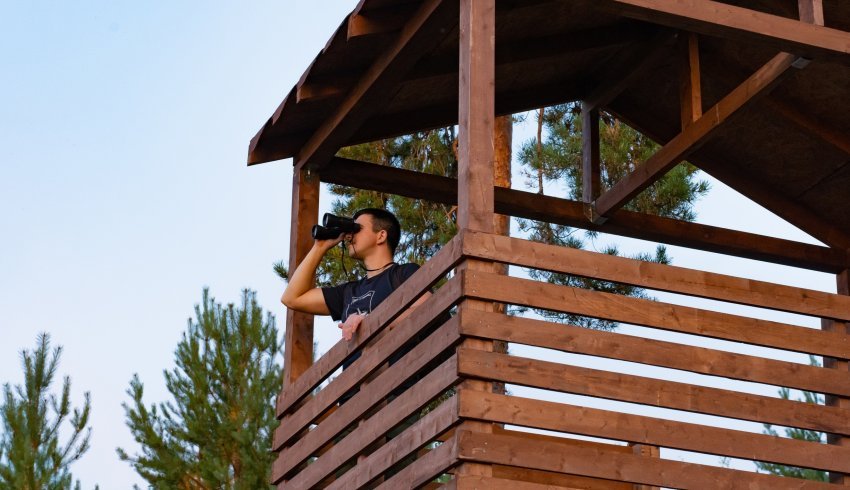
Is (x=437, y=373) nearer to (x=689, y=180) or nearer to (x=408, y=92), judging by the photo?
(x=408, y=92)

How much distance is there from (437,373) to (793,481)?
5.40 feet

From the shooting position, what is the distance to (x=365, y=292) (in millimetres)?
7633

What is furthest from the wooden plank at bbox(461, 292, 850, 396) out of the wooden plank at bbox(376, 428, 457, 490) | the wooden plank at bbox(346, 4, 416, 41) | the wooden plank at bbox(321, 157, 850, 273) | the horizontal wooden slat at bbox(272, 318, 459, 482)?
the wooden plank at bbox(321, 157, 850, 273)

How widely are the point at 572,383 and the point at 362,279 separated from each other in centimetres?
188

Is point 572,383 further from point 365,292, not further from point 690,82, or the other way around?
point 690,82

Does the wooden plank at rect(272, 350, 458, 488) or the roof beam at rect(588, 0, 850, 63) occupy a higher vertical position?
the roof beam at rect(588, 0, 850, 63)

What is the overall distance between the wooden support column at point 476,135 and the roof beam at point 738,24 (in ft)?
1.69

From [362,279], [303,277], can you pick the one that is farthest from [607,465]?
[303,277]

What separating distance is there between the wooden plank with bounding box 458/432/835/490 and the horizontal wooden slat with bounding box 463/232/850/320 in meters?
0.73

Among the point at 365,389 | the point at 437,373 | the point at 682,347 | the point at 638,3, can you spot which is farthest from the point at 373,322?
the point at 638,3

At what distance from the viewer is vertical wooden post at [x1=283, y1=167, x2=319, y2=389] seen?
8.24 meters

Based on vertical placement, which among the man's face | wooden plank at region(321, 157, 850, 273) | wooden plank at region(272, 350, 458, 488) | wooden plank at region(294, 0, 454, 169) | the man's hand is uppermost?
wooden plank at region(294, 0, 454, 169)

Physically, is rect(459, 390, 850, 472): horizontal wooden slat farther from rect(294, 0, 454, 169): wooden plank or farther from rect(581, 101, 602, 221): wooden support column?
rect(581, 101, 602, 221): wooden support column

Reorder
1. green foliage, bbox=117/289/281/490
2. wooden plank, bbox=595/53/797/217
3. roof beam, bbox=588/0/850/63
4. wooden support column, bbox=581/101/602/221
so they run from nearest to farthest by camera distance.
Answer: roof beam, bbox=588/0/850/63, wooden plank, bbox=595/53/797/217, wooden support column, bbox=581/101/602/221, green foliage, bbox=117/289/281/490
